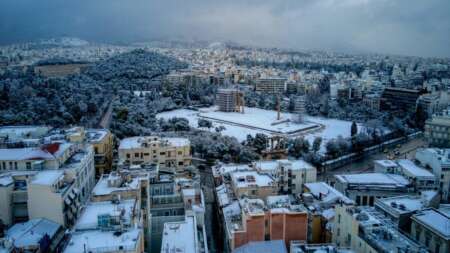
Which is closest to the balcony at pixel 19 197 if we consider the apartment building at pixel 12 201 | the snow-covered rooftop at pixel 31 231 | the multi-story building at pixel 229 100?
the apartment building at pixel 12 201

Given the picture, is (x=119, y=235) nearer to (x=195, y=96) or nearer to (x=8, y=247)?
(x=8, y=247)

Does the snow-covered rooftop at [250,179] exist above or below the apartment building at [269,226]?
above

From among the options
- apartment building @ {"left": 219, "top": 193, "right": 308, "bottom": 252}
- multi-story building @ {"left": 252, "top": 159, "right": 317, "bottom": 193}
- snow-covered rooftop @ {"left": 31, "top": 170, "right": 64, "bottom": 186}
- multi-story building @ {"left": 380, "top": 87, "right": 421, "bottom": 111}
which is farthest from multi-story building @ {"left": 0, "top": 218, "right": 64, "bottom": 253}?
multi-story building @ {"left": 380, "top": 87, "right": 421, "bottom": 111}

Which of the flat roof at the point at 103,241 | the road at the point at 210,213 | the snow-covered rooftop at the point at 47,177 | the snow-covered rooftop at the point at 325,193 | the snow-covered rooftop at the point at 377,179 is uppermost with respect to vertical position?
the snow-covered rooftop at the point at 47,177

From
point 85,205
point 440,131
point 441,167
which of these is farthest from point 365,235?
point 440,131

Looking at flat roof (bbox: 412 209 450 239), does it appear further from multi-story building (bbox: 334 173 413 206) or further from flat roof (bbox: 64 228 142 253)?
flat roof (bbox: 64 228 142 253)

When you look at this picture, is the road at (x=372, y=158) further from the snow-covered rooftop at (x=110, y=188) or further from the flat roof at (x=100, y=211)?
the flat roof at (x=100, y=211)

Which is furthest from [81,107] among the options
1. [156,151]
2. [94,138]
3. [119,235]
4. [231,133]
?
[119,235]
